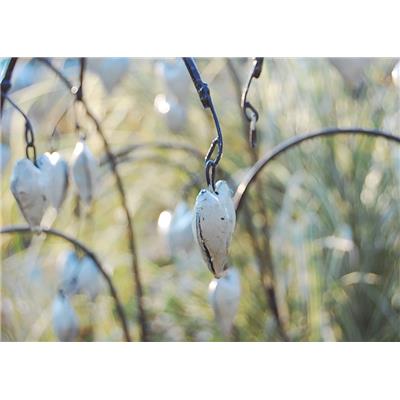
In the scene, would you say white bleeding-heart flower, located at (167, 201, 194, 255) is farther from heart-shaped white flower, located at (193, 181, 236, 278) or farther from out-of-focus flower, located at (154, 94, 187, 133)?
heart-shaped white flower, located at (193, 181, 236, 278)

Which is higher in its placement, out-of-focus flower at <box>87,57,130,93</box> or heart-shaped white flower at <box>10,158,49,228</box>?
out-of-focus flower at <box>87,57,130,93</box>

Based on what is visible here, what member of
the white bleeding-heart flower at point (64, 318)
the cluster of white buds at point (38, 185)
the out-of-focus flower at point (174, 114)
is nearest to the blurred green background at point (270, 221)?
the out-of-focus flower at point (174, 114)

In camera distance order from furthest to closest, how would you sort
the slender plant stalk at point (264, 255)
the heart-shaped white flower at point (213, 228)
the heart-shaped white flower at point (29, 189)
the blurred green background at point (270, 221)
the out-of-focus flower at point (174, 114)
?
1. the blurred green background at point (270, 221)
2. the slender plant stalk at point (264, 255)
3. the out-of-focus flower at point (174, 114)
4. the heart-shaped white flower at point (29, 189)
5. the heart-shaped white flower at point (213, 228)

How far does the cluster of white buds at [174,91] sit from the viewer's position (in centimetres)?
143

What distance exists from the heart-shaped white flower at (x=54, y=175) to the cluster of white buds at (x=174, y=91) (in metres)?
0.49

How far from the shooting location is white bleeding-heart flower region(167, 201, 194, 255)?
1342mm

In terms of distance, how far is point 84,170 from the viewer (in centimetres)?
106

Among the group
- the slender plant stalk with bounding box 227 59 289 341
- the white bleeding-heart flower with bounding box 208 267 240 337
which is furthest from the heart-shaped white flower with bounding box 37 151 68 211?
the slender plant stalk with bounding box 227 59 289 341

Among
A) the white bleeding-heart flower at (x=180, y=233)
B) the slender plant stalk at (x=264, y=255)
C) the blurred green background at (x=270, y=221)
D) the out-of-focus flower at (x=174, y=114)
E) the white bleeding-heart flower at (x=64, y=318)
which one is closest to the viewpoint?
the white bleeding-heart flower at (x=64, y=318)

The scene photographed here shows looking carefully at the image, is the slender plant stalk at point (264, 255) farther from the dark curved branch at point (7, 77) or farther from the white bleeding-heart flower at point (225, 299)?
the dark curved branch at point (7, 77)

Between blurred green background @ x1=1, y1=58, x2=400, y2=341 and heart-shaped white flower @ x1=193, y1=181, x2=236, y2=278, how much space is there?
3.55 ft
